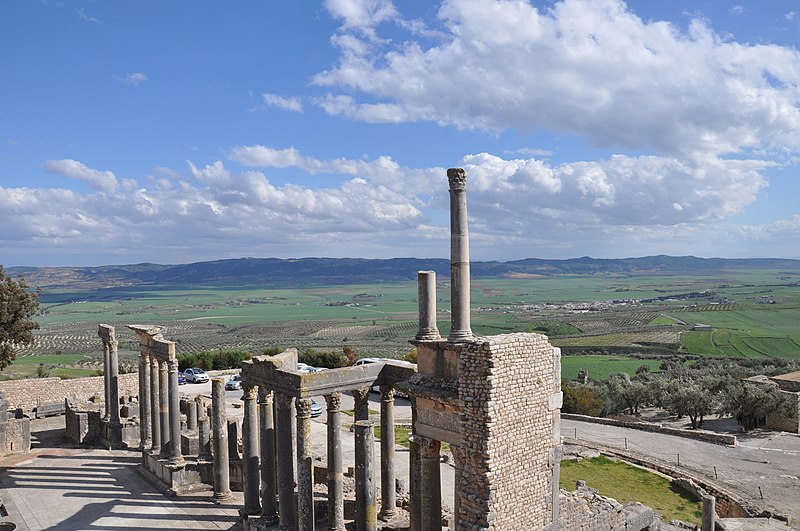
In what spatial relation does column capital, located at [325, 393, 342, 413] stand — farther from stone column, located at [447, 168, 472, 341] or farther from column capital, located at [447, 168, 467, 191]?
column capital, located at [447, 168, 467, 191]

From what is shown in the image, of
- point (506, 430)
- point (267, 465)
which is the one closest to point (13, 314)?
point (267, 465)

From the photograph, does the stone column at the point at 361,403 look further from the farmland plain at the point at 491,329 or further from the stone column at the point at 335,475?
the farmland plain at the point at 491,329

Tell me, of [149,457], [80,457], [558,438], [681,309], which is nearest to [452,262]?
[558,438]

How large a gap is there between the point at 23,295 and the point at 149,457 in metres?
14.6

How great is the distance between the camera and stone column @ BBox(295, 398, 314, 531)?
14680mm

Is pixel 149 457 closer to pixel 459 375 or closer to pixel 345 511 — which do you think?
pixel 345 511

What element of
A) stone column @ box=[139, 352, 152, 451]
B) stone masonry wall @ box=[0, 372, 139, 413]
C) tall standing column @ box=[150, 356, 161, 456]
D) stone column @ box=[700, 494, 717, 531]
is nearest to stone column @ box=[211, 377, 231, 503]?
tall standing column @ box=[150, 356, 161, 456]

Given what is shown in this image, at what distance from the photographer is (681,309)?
6329 inches

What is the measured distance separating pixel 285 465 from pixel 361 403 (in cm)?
244

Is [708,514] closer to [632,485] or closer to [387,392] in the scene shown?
[632,485]

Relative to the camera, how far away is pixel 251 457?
1725 cm

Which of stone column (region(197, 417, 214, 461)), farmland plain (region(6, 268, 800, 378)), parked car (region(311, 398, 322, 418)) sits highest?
stone column (region(197, 417, 214, 461))

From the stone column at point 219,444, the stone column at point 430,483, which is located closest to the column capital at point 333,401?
the stone column at point 430,483

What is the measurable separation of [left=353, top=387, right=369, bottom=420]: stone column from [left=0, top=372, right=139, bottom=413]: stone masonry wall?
24.7m
